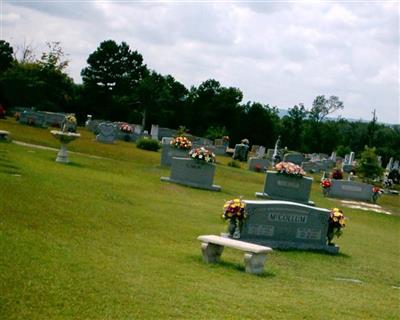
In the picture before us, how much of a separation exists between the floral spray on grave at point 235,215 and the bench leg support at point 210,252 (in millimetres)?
2244

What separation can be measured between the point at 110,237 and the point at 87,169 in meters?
12.3

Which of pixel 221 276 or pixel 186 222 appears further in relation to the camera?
pixel 186 222

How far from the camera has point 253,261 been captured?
10242 mm

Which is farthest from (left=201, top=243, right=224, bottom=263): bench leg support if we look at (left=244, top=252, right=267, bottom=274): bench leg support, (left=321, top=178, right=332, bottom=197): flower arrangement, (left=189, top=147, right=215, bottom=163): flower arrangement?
(left=321, top=178, right=332, bottom=197): flower arrangement

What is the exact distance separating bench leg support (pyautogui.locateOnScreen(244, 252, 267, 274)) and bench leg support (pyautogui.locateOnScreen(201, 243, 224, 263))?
2.06ft

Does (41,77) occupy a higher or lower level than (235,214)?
higher

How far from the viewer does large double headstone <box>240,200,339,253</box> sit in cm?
1360

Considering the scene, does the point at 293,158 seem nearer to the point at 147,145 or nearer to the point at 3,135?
the point at 147,145

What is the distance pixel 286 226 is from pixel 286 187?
440 inches

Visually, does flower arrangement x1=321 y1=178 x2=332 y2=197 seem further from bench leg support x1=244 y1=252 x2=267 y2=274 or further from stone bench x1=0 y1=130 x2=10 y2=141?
bench leg support x1=244 y1=252 x2=267 y2=274

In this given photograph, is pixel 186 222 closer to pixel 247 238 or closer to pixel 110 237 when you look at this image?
pixel 247 238

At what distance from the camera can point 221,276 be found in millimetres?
9727

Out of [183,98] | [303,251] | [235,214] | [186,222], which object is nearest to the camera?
[235,214]

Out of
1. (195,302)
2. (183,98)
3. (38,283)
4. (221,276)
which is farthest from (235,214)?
(183,98)
